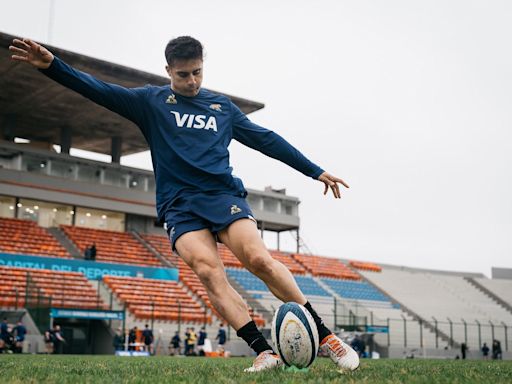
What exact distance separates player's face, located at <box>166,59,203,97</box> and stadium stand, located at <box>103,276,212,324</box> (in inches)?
806

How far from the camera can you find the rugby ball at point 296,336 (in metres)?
4.80

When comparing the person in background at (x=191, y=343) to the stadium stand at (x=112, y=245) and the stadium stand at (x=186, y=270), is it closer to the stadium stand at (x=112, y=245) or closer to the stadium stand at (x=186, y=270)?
the stadium stand at (x=186, y=270)

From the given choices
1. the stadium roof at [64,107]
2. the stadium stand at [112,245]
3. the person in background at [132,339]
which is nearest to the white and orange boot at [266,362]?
the person in background at [132,339]

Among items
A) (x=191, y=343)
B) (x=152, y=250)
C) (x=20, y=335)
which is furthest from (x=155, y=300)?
(x=152, y=250)

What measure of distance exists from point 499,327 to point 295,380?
3564 cm

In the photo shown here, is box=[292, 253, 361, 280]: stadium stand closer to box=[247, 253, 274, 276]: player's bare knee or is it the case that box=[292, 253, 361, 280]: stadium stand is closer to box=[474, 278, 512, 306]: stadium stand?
box=[474, 278, 512, 306]: stadium stand

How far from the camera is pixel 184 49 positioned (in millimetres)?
4918

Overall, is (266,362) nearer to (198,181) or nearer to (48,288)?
(198,181)

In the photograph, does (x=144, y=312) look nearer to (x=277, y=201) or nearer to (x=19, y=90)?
(x=19, y=90)

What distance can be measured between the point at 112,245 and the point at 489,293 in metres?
26.1

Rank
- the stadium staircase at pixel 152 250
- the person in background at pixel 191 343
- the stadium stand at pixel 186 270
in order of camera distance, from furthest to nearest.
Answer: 1. the stadium staircase at pixel 152 250
2. the stadium stand at pixel 186 270
3. the person in background at pixel 191 343

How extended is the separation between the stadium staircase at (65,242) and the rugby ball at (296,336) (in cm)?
2698

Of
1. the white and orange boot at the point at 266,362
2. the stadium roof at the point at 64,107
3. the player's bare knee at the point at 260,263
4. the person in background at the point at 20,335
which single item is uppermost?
the stadium roof at the point at 64,107

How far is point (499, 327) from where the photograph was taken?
3672cm
